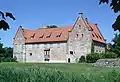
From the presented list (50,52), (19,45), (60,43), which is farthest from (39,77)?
(19,45)

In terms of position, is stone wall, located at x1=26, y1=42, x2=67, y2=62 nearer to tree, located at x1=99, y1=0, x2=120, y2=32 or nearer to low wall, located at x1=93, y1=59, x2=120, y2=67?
low wall, located at x1=93, y1=59, x2=120, y2=67

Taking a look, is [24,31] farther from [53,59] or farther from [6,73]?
[6,73]

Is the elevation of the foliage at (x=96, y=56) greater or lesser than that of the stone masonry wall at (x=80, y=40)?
lesser

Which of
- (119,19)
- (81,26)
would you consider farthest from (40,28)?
(119,19)

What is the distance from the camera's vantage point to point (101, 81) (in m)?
15.4

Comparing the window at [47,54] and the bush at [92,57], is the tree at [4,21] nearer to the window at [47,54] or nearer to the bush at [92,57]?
the bush at [92,57]

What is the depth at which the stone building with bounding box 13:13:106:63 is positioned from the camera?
7138 cm

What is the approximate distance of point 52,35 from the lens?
79.5 metres

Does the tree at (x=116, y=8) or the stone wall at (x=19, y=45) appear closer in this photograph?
the tree at (x=116, y=8)

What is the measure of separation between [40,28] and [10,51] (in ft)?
42.3

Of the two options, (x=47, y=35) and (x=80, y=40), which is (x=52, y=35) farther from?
(x=80, y=40)

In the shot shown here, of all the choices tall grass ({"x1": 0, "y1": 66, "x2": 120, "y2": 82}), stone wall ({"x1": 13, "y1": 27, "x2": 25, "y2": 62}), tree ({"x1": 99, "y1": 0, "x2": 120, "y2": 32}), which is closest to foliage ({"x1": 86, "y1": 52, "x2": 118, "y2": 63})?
stone wall ({"x1": 13, "y1": 27, "x2": 25, "y2": 62})

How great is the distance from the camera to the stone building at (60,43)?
71375 millimetres

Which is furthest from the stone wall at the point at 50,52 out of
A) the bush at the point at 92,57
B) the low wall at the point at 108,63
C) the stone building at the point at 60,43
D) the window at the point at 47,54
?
the low wall at the point at 108,63
